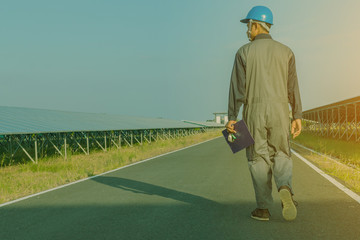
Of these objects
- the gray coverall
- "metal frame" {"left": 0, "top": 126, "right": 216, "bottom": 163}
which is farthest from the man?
"metal frame" {"left": 0, "top": 126, "right": 216, "bottom": 163}

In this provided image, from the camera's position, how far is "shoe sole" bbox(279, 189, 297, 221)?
438 cm

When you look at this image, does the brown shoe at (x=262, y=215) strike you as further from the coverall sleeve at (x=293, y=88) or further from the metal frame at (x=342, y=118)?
the metal frame at (x=342, y=118)

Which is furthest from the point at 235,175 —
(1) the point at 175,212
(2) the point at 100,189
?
(1) the point at 175,212

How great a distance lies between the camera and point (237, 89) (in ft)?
15.4

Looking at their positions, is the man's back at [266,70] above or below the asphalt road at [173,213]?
above

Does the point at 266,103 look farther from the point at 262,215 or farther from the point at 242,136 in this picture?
the point at 262,215

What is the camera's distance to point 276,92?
4.58 meters

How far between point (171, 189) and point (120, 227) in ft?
9.43

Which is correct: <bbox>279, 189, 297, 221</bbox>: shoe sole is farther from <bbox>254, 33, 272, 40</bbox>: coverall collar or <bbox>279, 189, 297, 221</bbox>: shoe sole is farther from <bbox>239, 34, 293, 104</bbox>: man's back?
<bbox>254, 33, 272, 40</bbox>: coverall collar

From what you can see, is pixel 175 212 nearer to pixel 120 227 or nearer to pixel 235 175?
pixel 120 227

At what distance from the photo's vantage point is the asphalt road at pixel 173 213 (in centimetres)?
436

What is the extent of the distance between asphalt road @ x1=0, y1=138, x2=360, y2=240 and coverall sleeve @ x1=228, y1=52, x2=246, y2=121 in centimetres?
140

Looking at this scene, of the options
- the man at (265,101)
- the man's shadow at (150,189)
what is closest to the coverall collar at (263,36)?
the man at (265,101)

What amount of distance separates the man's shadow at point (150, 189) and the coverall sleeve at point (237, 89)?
1.90m
